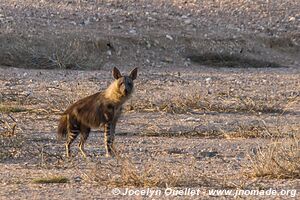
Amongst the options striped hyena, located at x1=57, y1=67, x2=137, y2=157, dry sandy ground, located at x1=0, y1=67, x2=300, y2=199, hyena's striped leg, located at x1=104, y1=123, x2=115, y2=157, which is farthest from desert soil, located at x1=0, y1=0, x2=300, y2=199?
striped hyena, located at x1=57, y1=67, x2=137, y2=157

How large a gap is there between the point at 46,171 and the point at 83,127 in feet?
4.38

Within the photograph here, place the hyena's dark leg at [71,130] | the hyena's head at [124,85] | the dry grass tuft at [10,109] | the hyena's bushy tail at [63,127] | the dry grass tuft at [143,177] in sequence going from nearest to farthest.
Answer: the dry grass tuft at [143,177]
the hyena's dark leg at [71,130]
the hyena's bushy tail at [63,127]
the hyena's head at [124,85]
the dry grass tuft at [10,109]

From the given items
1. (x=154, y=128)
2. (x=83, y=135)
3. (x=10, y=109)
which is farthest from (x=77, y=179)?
(x=10, y=109)

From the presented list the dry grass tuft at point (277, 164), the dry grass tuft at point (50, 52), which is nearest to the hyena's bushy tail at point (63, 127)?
the dry grass tuft at point (277, 164)

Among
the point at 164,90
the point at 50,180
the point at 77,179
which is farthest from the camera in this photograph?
the point at 164,90

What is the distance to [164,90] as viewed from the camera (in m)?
16.7

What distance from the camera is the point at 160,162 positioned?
990 cm

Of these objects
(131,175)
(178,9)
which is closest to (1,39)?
(178,9)

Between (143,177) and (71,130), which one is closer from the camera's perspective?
(143,177)

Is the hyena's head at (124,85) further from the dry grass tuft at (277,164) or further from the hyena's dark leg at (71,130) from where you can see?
the dry grass tuft at (277,164)

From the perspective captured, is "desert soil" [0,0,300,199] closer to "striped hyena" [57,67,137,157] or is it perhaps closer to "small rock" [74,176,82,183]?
"small rock" [74,176,82,183]

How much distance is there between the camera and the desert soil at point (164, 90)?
30.9 ft

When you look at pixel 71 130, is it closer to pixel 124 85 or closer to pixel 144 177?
pixel 124 85

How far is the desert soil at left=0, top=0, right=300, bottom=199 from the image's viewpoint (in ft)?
30.9
